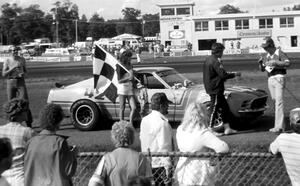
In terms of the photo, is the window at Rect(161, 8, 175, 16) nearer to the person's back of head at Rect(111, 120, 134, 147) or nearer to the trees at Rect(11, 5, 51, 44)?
the trees at Rect(11, 5, 51, 44)

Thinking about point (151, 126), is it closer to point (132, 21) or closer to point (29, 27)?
point (29, 27)

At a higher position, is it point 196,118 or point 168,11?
point 168,11

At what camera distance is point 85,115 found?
11.7 m

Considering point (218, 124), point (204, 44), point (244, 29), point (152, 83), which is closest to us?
point (218, 124)

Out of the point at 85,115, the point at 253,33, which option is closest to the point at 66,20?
the point at 253,33

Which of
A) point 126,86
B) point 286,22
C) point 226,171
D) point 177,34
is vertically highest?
point 286,22

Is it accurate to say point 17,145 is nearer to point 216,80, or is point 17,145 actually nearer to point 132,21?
point 216,80

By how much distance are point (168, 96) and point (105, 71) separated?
1.39 metres

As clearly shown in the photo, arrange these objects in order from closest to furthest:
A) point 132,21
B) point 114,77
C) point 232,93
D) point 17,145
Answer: point 17,145, point 232,93, point 114,77, point 132,21

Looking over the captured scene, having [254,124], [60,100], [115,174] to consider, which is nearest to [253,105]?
[254,124]

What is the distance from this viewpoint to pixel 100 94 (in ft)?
37.4

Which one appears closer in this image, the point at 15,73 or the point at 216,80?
the point at 216,80

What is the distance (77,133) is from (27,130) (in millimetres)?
6632

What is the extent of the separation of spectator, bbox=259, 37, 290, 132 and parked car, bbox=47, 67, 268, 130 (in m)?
0.67
